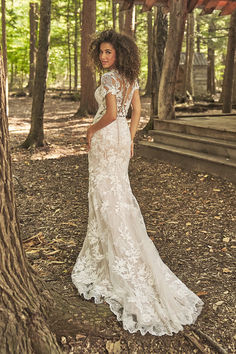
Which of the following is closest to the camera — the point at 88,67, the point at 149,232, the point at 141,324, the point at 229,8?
the point at 141,324

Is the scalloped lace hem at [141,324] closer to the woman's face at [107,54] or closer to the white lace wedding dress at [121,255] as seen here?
the white lace wedding dress at [121,255]

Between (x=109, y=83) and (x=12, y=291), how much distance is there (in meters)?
1.85

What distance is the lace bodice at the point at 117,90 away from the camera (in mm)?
3238

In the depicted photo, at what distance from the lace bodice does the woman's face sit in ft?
0.27

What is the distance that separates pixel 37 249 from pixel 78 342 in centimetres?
168

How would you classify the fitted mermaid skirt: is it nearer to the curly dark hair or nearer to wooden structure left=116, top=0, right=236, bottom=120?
the curly dark hair

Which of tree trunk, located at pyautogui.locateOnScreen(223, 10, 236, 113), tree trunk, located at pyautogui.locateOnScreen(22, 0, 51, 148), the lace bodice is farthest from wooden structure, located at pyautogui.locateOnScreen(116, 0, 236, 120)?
the lace bodice

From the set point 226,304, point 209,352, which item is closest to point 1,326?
point 209,352

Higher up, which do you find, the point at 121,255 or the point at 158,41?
Result: the point at 158,41

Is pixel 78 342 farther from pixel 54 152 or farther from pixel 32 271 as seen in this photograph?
pixel 54 152

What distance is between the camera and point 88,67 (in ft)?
45.3

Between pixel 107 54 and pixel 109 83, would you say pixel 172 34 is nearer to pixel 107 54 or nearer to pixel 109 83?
pixel 107 54

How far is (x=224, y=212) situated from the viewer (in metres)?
5.42

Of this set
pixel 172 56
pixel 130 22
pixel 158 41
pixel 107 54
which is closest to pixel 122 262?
pixel 107 54
